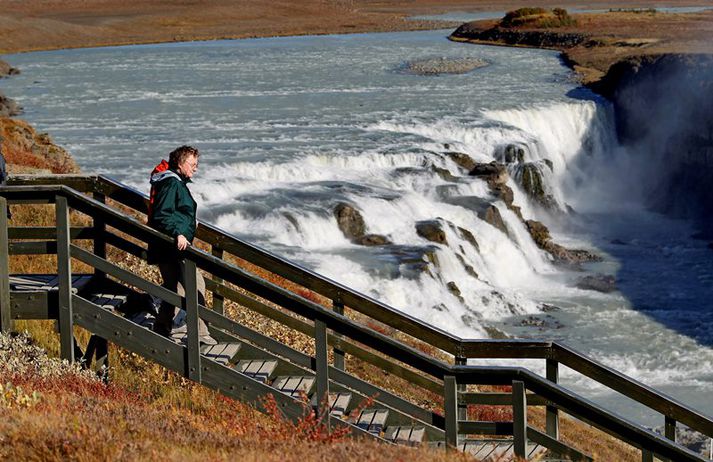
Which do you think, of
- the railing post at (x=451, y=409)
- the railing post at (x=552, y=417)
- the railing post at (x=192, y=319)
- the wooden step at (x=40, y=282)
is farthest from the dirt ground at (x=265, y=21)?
the railing post at (x=192, y=319)

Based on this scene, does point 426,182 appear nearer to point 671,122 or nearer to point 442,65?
point 671,122

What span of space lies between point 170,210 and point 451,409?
282 centimetres

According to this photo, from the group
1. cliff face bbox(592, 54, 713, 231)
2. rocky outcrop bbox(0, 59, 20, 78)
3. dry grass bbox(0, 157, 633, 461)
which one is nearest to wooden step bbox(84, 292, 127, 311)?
dry grass bbox(0, 157, 633, 461)

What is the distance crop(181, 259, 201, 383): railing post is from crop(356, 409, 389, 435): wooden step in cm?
141

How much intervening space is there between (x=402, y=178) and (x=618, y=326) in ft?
30.7

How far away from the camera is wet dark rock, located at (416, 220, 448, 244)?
2878cm

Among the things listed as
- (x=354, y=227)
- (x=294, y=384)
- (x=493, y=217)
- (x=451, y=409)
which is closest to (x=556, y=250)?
(x=493, y=217)

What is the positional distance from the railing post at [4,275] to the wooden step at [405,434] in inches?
127

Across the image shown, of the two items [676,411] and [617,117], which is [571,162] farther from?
[676,411]

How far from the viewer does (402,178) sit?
33531mm

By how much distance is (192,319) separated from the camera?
8.67 metres

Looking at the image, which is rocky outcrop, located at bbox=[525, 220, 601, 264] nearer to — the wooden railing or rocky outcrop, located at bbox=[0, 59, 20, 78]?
the wooden railing

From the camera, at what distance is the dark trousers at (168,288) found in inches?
367

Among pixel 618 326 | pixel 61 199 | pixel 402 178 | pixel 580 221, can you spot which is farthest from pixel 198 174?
pixel 61 199
